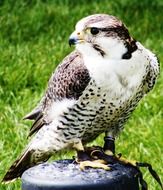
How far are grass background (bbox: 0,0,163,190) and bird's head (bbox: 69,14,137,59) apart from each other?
98 centimetres

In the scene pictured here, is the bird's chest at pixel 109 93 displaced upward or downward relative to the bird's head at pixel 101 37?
downward

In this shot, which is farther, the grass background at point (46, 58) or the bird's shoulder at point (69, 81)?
the grass background at point (46, 58)

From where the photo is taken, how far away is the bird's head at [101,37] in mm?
3559

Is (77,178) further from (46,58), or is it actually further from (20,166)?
(46,58)

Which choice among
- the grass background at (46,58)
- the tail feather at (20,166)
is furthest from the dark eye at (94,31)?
A: the grass background at (46,58)

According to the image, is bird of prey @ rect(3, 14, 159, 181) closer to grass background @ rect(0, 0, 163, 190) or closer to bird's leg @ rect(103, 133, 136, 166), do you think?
bird's leg @ rect(103, 133, 136, 166)

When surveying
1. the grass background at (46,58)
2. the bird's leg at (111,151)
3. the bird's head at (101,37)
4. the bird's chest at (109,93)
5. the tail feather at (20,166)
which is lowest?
the grass background at (46,58)

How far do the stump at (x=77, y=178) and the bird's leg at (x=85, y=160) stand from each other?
0.07 ft

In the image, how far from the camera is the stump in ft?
10.9

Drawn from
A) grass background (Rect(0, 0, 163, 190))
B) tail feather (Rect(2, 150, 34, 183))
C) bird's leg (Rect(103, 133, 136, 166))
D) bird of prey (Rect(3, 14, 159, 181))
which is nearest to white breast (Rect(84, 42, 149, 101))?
bird of prey (Rect(3, 14, 159, 181))

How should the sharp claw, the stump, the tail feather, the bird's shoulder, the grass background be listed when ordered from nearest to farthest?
the stump
the sharp claw
the bird's shoulder
the tail feather
the grass background

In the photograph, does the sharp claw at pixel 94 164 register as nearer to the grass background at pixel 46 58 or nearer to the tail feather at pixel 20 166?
the tail feather at pixel 20 166

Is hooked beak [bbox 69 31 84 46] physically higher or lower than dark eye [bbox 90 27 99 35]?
lower

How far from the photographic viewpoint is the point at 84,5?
898 cm
